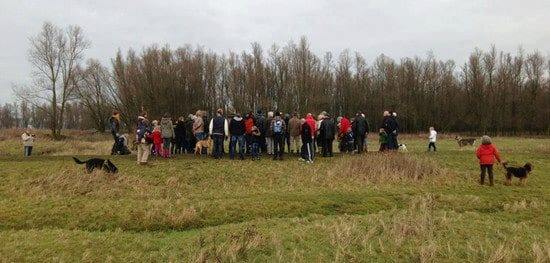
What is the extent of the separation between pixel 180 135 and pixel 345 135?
818 cm

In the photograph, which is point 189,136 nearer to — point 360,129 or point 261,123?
point 261,123

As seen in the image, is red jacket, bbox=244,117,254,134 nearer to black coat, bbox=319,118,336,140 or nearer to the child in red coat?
black coat, bbox=319,118,336,140

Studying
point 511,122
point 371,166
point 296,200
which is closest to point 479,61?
point 511,122

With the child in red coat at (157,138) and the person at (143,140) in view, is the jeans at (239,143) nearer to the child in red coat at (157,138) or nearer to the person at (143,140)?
the child in red coat at (157,138)

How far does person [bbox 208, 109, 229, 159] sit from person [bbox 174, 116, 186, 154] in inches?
A: 88.8

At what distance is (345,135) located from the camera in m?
23.2

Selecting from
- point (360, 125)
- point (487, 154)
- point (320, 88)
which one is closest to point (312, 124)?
point (360, 125)

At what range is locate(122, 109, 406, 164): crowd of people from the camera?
19312 mm

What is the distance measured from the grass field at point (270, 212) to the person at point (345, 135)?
3.79 metres

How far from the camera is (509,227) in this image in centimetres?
1090

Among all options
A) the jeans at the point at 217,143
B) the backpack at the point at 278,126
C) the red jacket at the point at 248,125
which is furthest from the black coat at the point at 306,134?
the jeans at the point at 217,143

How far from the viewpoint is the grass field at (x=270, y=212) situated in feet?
29.7

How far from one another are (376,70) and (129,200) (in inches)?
3084

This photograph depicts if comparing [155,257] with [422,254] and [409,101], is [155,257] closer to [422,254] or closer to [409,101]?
[422,254]
